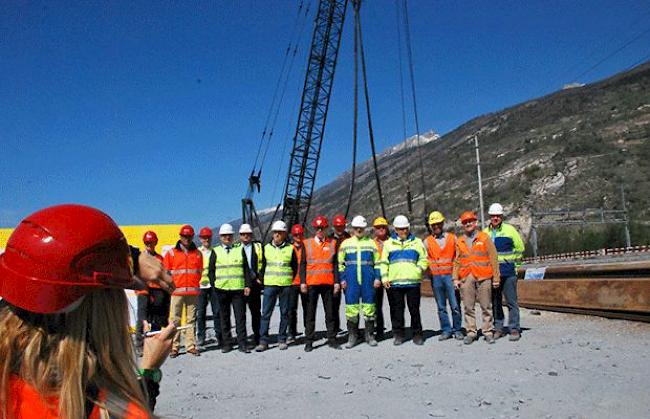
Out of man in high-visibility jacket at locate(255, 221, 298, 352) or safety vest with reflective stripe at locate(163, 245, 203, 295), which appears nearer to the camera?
safety vest with reflective stripe at locate(163, 245, 203, 295)

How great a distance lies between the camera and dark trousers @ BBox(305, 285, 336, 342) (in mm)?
8547

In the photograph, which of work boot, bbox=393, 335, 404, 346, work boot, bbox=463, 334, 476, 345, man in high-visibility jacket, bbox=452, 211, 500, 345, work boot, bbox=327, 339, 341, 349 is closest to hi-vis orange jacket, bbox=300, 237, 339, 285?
work boot, bbox=327, 339, 341, 349

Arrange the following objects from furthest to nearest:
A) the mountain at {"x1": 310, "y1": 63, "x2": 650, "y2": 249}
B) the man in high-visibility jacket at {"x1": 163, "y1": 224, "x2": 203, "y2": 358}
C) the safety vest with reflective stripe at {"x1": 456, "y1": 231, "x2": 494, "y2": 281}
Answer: the mountain at {"x1": 310, "y1": 63, "x2": 650, "y2": 249} < the man in high-visibility jacket at {"x1": 163, "y1": 224, "x2": 203, "y2": 358} < the safety vest with reflective stripe at {"x1": 456, "y1": 231, "x2": 494, "y2": 281}

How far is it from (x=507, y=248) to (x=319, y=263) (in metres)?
2.85

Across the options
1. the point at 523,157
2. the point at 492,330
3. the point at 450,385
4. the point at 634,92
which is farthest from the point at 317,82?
the point at 634,92

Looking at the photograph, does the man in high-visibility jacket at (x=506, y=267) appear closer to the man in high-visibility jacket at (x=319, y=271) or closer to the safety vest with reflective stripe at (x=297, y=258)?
the man in high-visibility jacket at (x=319, y=271)

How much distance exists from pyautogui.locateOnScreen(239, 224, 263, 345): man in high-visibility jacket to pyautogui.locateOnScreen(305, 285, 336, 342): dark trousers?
34.8 inches

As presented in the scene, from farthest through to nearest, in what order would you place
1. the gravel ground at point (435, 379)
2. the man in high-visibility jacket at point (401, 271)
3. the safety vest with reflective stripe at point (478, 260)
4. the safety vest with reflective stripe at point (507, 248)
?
the man in high-visibility jacket at point (401, 271)
the safety vest with reflective stripe at point (507, 248)
the safety vest with reflective stripe at point (478, 260)
the gravel ground at point (435, 379)

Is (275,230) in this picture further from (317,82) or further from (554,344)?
(317,82)

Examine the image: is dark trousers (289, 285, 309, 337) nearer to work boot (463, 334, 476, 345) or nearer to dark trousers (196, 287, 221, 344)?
dark trousers (196, 287, 221, 344)

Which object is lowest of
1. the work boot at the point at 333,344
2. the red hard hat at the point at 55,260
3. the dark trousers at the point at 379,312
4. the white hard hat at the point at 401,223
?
the work boot at the point at 333,344

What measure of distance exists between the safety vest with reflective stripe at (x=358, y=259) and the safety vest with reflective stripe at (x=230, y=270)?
157 centimetres

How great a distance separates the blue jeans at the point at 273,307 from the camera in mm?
8812

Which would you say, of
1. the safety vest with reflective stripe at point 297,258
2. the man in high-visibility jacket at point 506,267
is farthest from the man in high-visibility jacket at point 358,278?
the man in high-visibility jacket at point 506,267
